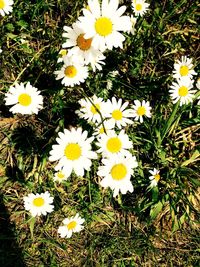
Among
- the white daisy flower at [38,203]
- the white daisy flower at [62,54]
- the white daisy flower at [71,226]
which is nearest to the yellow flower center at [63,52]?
the white daisy flower at [62,54]

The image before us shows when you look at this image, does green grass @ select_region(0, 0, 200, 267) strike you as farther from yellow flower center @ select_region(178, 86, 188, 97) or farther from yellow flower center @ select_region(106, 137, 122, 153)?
yellow flower center @ select_region(106, 137, 122, 153)

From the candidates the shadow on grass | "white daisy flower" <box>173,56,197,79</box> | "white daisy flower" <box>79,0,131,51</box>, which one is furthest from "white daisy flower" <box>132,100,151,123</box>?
the shadow on grass

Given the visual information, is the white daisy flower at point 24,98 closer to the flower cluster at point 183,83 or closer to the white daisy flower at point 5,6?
the white daisy flower at point 5,6

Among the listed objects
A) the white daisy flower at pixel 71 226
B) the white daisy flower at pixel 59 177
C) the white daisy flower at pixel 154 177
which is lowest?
the white daisy flower at pixel 71 226

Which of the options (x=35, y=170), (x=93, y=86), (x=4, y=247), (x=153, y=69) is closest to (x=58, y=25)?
(x=93, y=86)

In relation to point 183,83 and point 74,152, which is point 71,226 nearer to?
point 74,152

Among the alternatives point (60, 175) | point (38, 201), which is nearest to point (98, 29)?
point (60, 175)

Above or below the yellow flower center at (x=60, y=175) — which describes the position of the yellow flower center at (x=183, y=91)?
above

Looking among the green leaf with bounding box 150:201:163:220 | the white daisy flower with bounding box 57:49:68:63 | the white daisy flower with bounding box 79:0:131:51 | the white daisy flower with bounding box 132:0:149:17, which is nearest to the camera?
the white daisy flower with bounding box 79:0:131:51
